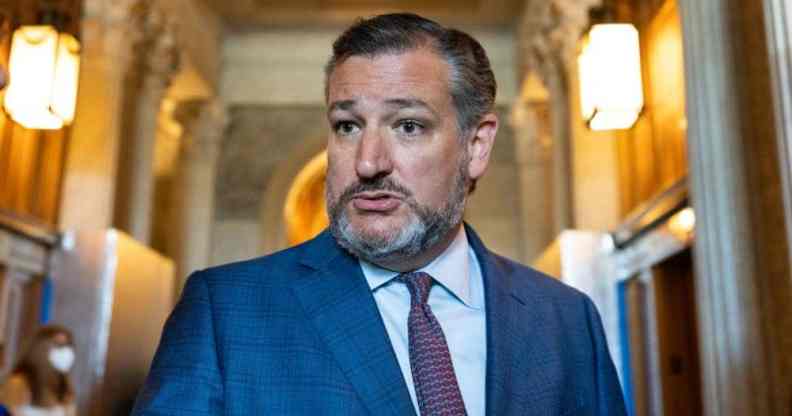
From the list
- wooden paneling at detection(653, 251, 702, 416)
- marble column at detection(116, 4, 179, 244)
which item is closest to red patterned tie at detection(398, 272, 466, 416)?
wooden paneling at detection(653, 251, 702, 416)

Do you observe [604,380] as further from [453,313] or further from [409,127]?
[409,127]

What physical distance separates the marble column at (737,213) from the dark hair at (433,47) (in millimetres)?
1763

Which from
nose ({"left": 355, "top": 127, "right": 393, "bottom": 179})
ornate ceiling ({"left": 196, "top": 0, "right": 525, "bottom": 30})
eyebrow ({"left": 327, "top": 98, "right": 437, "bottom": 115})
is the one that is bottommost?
nose ({"left": 355, "top": 127, "right": 393, "bottom": 179})

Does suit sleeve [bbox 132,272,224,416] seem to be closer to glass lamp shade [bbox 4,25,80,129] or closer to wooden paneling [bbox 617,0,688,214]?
wooden paneling [bbox 617,0,688,214]

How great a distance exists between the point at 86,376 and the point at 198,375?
239 inches

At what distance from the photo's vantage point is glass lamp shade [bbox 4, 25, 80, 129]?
6066mm

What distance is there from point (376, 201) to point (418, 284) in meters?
0.24

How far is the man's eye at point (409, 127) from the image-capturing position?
196 cm

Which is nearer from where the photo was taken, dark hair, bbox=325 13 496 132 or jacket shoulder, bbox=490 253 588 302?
dark hair, bbox=325 13 496 132

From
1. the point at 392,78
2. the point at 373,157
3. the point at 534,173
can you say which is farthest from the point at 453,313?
the point at 534,173

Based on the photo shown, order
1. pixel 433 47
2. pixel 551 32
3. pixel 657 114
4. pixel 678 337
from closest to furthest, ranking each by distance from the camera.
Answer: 1. pixel 433 47
2. pixel 678 337
3. pixel 657 114
4. pixel 551 32

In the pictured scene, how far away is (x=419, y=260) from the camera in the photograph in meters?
2.07

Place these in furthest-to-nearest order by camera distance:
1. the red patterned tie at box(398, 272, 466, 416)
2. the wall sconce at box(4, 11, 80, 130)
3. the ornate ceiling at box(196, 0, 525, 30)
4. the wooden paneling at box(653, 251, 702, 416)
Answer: the ornate ceiling at box(196, 0, 525, 30), the wooden paneling at box(653, 251, 702, 416), the wall sconce at box(4, 11, 80, 130), the red patterned tie at box(398, 272, 466, 416)

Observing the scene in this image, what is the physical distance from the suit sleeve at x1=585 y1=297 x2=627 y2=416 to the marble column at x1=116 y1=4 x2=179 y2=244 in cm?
759
